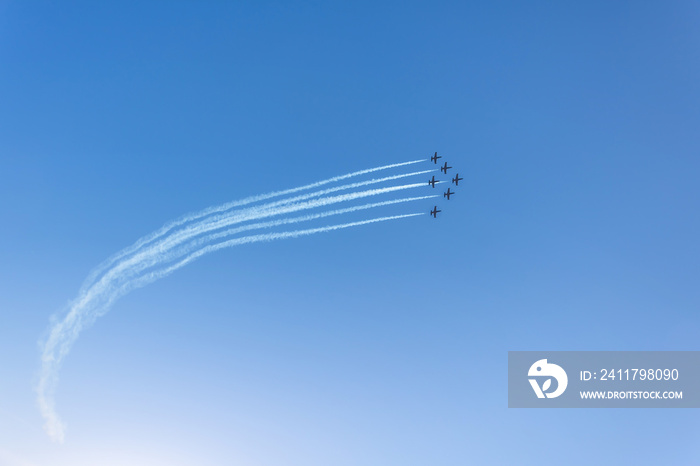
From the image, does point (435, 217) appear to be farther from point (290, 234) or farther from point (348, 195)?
point (290, 234)

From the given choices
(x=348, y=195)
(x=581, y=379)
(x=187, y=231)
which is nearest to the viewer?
(x=581, y=379)

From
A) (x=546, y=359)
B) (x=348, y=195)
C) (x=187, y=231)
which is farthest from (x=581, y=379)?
(x=187, y=231)

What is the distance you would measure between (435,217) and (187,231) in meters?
45.1

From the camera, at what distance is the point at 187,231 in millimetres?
95750

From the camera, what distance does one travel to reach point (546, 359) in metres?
88.1

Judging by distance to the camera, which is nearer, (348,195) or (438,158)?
(348,195)

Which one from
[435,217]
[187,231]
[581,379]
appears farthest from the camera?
[435,217]

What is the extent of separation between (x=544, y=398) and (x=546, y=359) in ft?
19.1

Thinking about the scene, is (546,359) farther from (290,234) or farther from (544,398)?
(290,234)

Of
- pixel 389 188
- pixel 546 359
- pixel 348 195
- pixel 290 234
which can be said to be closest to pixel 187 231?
pixel 290 234

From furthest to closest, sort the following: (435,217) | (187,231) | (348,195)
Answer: (435,217) < (348,195) < (187,231)

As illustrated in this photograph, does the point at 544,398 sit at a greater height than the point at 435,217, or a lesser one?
lesser

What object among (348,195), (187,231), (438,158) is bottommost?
(187,231)

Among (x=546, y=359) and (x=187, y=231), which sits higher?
(x=187, y=231)
